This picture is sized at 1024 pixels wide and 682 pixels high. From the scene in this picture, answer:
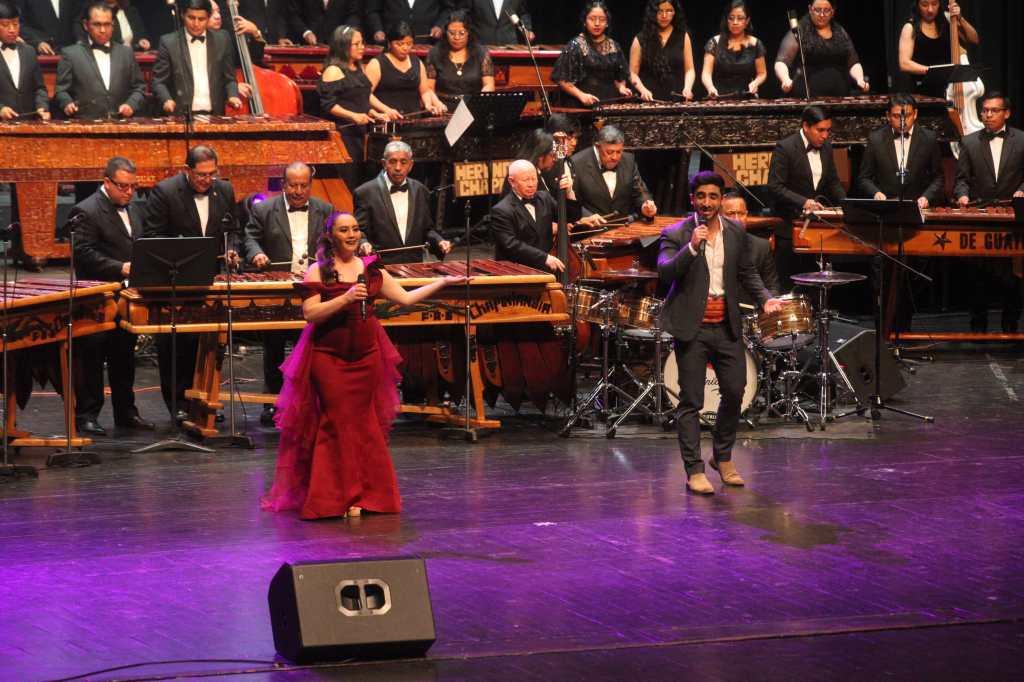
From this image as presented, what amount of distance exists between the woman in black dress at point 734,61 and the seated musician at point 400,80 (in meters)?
2.23

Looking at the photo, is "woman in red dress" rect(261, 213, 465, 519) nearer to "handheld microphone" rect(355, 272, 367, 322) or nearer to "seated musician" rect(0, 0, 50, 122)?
"handheld microphone" rect(355, 272, 367, 322)

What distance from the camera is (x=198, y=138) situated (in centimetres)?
1173

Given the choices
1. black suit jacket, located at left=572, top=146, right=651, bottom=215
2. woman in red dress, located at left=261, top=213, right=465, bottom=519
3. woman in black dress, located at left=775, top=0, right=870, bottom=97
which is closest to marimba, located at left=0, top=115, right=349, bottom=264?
black suit jacket, located at left=572, top=146, right=651, bottom=215

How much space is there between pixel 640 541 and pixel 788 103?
6.43 m

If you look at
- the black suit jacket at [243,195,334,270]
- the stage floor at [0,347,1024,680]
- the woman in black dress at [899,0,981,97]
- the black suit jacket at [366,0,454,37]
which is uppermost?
the black suit jacket at [366,0,454,37]

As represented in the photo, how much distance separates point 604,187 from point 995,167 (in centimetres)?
302

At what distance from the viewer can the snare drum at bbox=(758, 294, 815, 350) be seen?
954 centimetres

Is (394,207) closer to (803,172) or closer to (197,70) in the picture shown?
(197,70)

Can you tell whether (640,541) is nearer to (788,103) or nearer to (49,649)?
(49,649)

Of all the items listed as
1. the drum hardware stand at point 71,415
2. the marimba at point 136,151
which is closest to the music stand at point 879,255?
the marimba at point 136,151

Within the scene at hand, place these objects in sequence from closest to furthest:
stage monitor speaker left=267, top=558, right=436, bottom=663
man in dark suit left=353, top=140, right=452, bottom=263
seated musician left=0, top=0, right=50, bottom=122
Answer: stage monitor speaker left=267, top=558, right=436, bottom=663 < man in dark suit left=353, top=140, right=452, bottom=263 < seated musician left=0, top=0, right=50, bottom=122

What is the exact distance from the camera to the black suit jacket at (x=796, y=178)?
11844 millimetres

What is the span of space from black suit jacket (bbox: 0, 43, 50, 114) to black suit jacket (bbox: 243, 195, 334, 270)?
2759 mm

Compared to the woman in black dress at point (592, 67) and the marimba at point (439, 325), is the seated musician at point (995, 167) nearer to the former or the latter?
the woman in black dress at point (592, 67)
